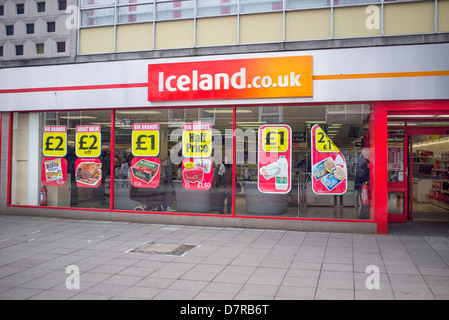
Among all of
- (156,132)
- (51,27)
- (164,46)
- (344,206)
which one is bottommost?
(344,206)

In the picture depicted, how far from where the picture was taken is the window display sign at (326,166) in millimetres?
9973

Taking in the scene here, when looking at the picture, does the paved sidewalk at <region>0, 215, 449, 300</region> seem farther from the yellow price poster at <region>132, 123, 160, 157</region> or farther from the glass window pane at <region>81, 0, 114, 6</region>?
the glass window pane at <region>81, 0, 114, 6</region>

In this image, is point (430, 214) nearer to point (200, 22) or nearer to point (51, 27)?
point (200, 22)

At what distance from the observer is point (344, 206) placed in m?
9.86

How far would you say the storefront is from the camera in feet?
31.3

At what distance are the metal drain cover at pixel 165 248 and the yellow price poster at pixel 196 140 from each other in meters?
3.14

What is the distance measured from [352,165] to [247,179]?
8.61 ft

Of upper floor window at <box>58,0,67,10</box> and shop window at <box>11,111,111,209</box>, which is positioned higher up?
upper floor window at <box>58,0,67,10</box>

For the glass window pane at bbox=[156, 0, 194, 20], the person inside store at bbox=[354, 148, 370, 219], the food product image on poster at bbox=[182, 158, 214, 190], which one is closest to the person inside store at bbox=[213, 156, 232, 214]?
the food product image on poster at bbox=[182, 158, 214, 190]

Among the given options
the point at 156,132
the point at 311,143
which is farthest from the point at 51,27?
the point at 311,143

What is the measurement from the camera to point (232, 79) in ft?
33.6

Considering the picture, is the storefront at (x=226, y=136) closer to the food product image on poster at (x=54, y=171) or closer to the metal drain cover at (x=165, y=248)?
the food product image on poster at (x=54, y=171)

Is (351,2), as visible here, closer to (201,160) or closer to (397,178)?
(397,178)

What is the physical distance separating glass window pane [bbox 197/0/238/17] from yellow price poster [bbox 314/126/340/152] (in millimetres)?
3813
